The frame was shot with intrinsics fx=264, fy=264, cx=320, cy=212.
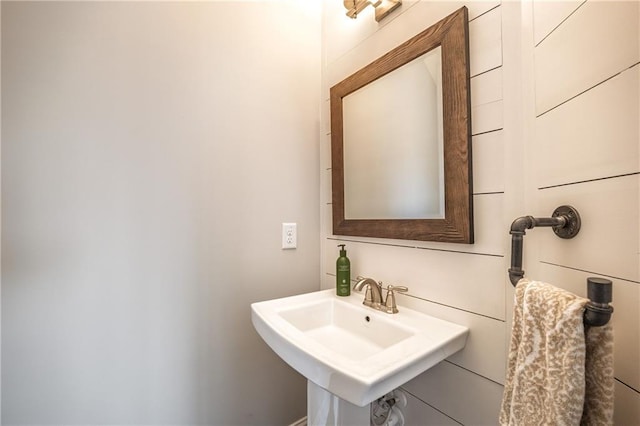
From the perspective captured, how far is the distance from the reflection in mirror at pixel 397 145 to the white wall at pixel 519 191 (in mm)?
121

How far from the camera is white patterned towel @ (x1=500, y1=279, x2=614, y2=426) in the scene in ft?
1.45

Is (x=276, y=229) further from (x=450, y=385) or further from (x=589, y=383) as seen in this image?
(x=589, y=383)

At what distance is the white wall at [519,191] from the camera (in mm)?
482

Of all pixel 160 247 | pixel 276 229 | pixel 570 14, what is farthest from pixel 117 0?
pixel 570 14

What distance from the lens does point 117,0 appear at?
3.09 ft

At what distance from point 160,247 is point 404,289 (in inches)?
36.5

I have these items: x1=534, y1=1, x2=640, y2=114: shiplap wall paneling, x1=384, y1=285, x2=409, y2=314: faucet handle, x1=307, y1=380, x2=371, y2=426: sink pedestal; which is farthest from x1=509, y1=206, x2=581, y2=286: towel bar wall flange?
x1=307, y1=380, x2=371, y2=426: sink pedestal

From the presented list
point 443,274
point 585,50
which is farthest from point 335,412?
point 585,50

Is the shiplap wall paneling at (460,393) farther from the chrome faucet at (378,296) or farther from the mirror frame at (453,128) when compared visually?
the mirror frame at (453,128)

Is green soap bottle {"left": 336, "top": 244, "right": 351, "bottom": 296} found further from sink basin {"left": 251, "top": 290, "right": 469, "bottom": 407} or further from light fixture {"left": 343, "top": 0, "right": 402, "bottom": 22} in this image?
light fixture {"left": 343, "top": 0, "right": 402, "bottom": 22}

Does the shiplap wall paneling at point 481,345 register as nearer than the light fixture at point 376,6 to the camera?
Yes

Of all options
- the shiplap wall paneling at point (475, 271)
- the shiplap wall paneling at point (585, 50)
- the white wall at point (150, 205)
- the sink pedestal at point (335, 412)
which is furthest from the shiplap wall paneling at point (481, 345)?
the white wall at point (150, 205)

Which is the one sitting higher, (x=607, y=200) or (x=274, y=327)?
(x=607, y=200)

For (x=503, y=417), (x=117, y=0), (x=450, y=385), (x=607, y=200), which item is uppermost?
(x=117, y=0)
